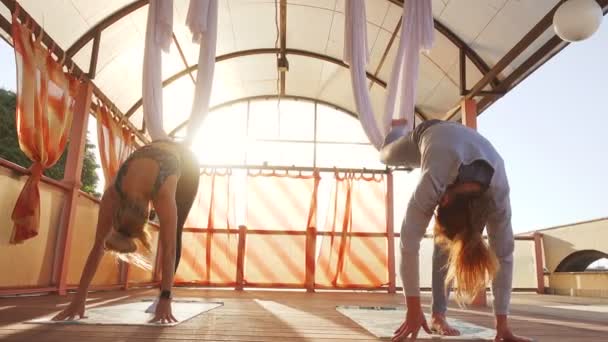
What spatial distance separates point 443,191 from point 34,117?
3.26 meters

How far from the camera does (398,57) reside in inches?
129

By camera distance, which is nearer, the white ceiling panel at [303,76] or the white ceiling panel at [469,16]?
the white ceiling panel at [469,16]

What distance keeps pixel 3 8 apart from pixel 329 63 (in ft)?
12.9

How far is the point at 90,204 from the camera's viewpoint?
455 centimetres

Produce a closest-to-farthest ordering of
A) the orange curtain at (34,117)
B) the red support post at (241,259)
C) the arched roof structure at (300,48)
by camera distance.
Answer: the orange curtain at (34,117)
the arched roof structure at (300,48)
the red support post at (241,259)

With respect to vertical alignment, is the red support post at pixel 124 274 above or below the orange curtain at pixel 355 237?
below

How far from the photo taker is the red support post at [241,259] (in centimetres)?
641

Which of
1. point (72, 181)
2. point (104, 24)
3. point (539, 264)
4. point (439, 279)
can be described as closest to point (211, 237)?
point (72, 181)

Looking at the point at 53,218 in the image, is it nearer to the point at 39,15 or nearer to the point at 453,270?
the point at 39,15

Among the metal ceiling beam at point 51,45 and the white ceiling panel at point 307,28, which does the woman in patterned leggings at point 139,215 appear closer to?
the metal ceiling beam at point 51,45

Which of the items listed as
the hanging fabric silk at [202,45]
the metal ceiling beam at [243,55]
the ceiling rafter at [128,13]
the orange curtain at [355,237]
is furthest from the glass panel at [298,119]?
the hanging fabric silk at [202,45]

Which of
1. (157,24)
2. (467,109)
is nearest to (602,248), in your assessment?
(467,109)

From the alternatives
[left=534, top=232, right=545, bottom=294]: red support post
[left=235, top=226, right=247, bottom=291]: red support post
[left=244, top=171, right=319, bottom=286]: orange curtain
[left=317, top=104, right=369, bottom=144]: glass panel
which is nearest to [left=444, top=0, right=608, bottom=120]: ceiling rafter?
[left=317, top=104, right=369, bottom=144]: glass panel

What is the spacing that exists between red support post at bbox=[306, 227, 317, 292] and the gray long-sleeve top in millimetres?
5065
